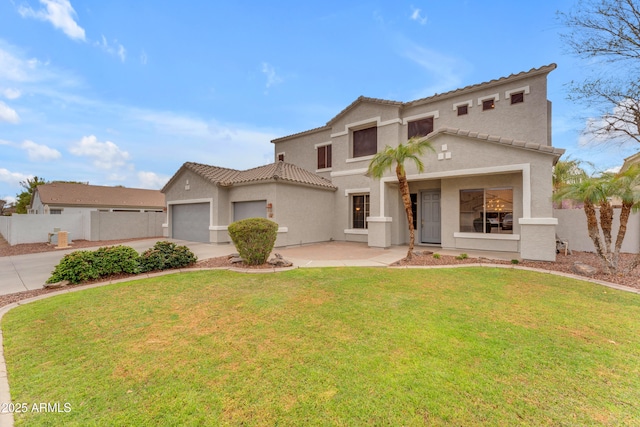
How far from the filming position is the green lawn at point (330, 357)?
93.7 inches

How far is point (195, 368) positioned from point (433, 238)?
40.7 feet

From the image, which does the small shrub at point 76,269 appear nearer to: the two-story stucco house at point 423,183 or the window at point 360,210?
the two-story stucco house at point 423,183

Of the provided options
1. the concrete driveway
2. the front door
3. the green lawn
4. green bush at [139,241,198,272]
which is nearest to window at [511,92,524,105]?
the front door

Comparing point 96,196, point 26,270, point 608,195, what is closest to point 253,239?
point 26,270

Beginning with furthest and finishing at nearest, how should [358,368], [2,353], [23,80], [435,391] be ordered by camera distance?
[23,80] < [2,353] < [358,368] < [435,391]

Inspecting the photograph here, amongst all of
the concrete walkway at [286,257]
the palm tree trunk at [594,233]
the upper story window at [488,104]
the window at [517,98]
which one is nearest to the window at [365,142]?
the upper story window at [488,104]

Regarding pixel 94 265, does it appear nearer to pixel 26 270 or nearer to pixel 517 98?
pixel 26 270

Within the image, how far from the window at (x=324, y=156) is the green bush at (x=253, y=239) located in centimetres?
945

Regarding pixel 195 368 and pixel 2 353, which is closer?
pixel 195 368

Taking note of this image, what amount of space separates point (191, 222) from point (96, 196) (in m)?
22.1

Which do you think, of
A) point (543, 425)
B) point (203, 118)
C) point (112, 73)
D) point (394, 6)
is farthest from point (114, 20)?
point (543, 425)

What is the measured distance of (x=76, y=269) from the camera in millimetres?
6746

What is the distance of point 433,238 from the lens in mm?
13070

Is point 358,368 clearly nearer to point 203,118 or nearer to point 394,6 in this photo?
point 394,6
